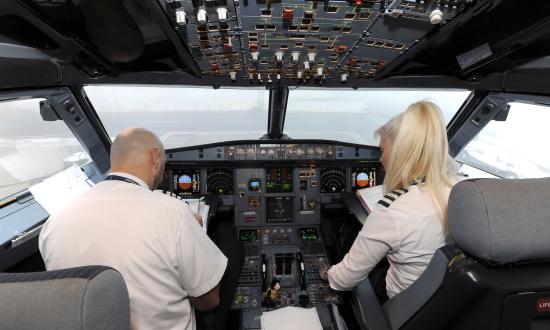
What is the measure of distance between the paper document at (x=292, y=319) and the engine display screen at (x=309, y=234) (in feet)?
3.71

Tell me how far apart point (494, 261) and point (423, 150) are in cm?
62

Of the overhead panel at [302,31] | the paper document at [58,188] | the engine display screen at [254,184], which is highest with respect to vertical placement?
the overhead panel at [302,31]

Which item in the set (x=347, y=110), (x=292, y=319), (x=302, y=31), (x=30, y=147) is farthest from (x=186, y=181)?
(x=347, y=110)

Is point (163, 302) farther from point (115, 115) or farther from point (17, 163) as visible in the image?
point (115, 115)

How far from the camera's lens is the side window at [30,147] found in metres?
2.53

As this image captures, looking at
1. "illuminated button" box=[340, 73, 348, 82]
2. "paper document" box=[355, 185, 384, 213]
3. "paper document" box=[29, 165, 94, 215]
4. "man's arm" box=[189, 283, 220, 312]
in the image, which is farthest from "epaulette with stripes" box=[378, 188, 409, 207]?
"paper document" box=[29, 165, 94, 215]

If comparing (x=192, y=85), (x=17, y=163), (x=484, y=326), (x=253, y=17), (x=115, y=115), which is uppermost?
(x=253, y=17)

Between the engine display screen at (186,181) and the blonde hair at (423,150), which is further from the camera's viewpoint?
the engine display screen at (186,181)

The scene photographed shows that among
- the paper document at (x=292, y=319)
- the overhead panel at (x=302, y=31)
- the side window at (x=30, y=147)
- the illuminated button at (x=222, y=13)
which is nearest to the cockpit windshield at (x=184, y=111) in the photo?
the side window at (x=30, y=147)

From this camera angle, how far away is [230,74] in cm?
287

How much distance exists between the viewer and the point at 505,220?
0.99 meters

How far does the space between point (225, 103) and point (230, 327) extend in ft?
10.2

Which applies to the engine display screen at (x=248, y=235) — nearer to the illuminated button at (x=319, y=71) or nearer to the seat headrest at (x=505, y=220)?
the illuminated button at (x=319, y=71)

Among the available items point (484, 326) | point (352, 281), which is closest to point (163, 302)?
point (352, 281)
